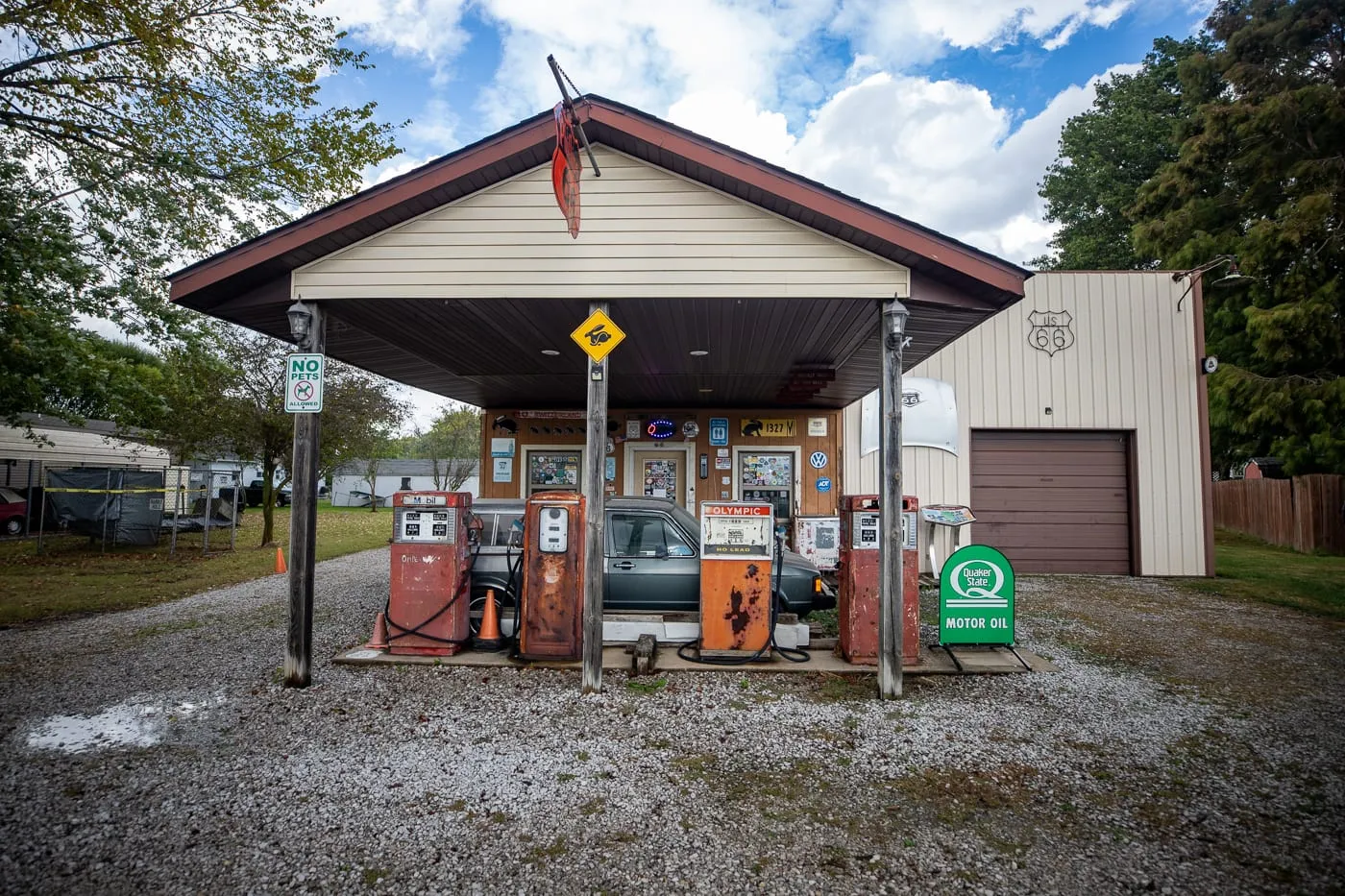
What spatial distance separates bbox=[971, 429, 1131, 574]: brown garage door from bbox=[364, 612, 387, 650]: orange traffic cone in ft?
30.4

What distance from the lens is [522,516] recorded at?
21.3 feet

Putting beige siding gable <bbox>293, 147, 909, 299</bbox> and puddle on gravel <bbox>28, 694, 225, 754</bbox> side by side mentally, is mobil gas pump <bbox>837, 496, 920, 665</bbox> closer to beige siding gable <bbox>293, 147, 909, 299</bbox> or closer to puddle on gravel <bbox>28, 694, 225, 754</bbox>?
beige siding gable <bbox>293, 147, 909, 299</bbox>

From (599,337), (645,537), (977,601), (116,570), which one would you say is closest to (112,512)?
(116,570)

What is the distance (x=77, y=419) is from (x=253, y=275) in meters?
8.83

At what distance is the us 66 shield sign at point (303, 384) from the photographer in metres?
4.84

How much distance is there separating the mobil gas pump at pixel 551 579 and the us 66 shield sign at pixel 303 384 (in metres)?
1.84

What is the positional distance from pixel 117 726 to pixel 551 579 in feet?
9.75

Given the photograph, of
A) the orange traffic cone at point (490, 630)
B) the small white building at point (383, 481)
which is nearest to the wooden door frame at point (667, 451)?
the orange traffic cone at point (490, 630)

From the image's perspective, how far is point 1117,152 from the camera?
24375 mm

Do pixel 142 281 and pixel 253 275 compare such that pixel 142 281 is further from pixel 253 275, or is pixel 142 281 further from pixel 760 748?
pixel 760 748

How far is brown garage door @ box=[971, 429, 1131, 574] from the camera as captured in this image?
1077 cm

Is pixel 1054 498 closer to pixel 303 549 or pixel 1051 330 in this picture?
pixel 1051 330

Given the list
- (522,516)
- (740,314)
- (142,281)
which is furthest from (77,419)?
(740,314)

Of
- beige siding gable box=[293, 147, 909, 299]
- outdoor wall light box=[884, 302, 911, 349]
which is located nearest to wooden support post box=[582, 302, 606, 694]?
beige siding gable box=[293, 147, 909, 299]
